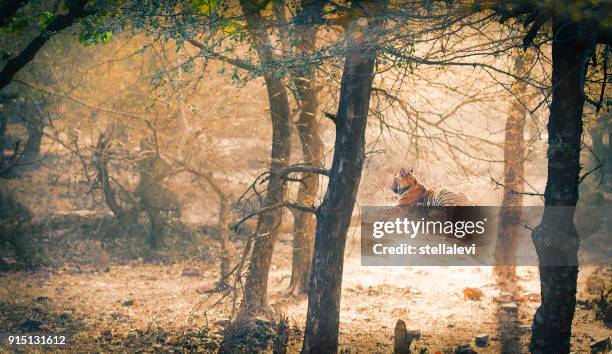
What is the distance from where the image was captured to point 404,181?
39.0ft

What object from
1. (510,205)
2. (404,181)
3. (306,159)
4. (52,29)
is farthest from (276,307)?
(52,29)

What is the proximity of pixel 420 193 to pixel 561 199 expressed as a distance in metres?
5.35

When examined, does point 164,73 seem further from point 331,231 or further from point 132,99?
point 132,99

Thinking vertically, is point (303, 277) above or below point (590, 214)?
below

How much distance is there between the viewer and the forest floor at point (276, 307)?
29.9 feet

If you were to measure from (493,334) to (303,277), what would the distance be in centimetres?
420

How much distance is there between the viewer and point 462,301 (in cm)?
1202

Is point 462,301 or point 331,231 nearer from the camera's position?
point 331,231

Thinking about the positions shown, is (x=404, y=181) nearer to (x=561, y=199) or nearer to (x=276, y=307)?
(x=276, y=307)

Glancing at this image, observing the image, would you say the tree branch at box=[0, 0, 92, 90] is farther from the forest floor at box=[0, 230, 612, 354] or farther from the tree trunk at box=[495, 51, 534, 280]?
the tree trunk at box=[495, 51, 534, 280]

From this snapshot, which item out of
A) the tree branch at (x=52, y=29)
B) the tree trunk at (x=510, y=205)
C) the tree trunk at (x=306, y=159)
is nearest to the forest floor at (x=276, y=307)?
the tree trunk at (x=510, y=205)

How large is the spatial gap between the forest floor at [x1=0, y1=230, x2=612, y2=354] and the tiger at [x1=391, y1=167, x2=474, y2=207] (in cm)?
200

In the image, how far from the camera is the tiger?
1179 cm

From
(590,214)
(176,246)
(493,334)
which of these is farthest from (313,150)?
(590,214)
